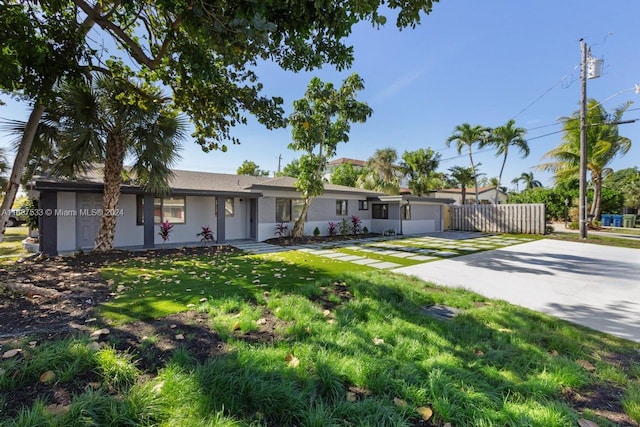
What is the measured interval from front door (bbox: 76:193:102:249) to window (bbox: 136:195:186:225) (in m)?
1.35

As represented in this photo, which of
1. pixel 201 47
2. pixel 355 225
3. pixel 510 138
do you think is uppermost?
pixel 510 138

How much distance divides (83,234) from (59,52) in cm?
782

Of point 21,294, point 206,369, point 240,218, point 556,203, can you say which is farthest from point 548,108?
point 21,294

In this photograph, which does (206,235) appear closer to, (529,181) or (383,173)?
(383,173)

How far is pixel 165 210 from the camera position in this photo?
40.3ft

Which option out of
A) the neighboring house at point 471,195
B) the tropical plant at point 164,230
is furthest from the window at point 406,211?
the neighboring house at point 471,195

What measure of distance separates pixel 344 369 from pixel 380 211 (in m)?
16.8

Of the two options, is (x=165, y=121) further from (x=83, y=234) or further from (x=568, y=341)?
(x=568, y=341)

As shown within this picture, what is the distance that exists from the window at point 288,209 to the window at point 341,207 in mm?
2554

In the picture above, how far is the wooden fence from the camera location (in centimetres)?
1842

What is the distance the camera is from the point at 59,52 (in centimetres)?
525

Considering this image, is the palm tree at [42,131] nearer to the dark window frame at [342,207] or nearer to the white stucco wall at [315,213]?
the white stucco wall at [315,213]

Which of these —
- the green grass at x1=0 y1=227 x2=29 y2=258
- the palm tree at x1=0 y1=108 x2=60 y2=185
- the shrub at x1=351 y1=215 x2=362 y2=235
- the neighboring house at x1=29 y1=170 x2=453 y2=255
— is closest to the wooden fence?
the neighboring house at x1=29 y1=170 x2=453 y2=255

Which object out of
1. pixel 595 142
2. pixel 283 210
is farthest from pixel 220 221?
pixel 595 142
